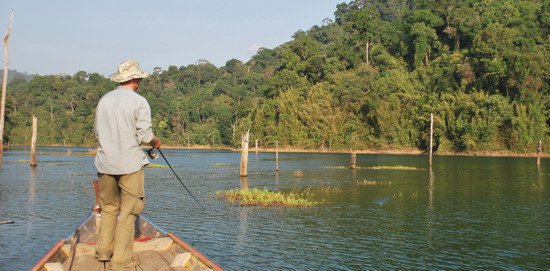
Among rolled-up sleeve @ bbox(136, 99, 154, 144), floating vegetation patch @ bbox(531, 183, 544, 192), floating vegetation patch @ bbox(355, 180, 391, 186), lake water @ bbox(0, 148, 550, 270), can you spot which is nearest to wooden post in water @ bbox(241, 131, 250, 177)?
lake water @ bbox(0, 148, 550, 270)

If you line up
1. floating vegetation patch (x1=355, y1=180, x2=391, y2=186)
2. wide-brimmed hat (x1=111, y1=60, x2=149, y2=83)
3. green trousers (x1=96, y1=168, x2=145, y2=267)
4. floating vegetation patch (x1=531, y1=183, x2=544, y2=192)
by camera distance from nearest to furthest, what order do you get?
green trousers (x1=96, y1=168, x2=145, y2=267), wide-brimmed hat (x1=111, y1=60, x2=149, y2=83), floating vegetation patch (x1=531, y1=183, x2=544, y2=192), floating vegetation patch (x1=355, y1=180, x2=391, y2=186)

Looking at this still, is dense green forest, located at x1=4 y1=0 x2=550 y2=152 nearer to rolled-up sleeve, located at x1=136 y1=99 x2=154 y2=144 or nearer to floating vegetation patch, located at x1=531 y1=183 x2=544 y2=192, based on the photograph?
floating vegetation patch, located at x1=531 y1=183 x2=544 y2=192

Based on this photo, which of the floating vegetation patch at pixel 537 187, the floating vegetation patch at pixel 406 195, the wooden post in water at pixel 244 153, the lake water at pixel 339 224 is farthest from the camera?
the wooden post in water at pixel 244 153

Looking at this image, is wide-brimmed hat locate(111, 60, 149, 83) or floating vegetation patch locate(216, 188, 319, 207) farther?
floating vegetation patch locate(216, 188, 319, 207)

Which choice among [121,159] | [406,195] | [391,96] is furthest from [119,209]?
[391,96]

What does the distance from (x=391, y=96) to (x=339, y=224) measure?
63.9 meters

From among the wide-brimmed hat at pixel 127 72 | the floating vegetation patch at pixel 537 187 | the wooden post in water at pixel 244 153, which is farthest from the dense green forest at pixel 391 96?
the wide-brimmed hat at pixel 127 72

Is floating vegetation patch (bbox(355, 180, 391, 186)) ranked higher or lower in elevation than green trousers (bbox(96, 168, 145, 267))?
lower

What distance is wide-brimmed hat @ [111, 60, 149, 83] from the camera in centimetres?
673

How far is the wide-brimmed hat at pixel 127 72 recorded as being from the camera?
6727 mm

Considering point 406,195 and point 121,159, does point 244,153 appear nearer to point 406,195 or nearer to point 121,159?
point 406,195

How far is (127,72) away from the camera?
6785 mm

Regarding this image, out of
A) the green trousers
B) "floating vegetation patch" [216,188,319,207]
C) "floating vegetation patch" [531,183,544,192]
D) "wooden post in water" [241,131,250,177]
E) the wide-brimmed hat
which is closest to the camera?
the green trousers

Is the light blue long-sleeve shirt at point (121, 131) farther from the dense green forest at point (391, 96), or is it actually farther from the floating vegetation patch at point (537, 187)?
the dense green forest at point (391, 96)
